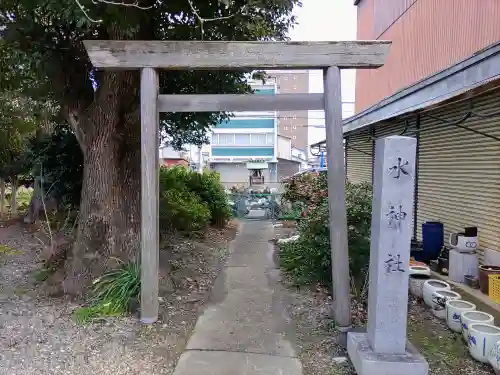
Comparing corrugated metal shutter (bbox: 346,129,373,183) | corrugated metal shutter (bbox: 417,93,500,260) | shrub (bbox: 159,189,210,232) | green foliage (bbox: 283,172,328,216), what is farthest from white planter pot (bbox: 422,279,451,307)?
corrugated metal shutter (bbox: 346,129,373,183)

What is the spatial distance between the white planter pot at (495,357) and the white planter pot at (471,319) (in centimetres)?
37

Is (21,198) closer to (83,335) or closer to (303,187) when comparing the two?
(303,187)

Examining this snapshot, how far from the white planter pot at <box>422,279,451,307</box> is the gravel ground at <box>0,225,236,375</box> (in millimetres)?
2919

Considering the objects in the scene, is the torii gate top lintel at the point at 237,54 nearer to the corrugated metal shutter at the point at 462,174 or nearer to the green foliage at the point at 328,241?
the green foliage at the point at 328,241

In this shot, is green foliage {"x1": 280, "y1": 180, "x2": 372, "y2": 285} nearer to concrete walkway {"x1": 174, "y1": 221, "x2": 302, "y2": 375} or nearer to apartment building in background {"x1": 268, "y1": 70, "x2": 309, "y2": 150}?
concrete walkway {"x1": 174, "y1": 221, "x2": 302, "y2": 375}

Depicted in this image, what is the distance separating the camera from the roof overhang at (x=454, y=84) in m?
5.11

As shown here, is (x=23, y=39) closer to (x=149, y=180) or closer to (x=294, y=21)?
(x=149, y=180)

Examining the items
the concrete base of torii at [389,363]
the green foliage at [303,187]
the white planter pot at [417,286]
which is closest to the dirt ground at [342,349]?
the white planter pot at [417,286]

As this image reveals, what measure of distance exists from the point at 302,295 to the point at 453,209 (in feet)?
10.8

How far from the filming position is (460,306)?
4.77 m

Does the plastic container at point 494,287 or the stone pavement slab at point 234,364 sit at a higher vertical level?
the plastic container at point 494,287

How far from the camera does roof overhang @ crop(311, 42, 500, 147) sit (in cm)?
511

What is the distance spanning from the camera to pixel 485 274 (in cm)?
554

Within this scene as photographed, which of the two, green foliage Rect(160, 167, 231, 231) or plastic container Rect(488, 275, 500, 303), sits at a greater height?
green foliage Rect(160, 167, 231, 231)
